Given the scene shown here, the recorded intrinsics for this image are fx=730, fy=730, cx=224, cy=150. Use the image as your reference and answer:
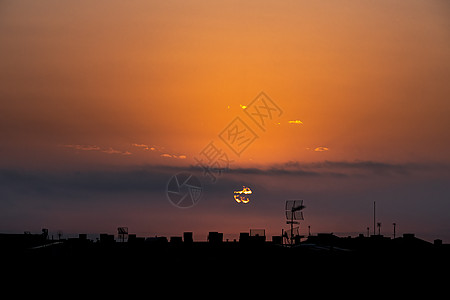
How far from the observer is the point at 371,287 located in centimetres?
6138

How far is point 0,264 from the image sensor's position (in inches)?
2213

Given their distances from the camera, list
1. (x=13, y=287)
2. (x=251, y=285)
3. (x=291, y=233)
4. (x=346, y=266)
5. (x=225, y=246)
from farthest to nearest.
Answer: (x=291, y=233) → (x=225, y=246) → (x=346, y=266) → (x=251, y=285) → (x=13, y=287)

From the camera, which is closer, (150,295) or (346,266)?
(150,295)

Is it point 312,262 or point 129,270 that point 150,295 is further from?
point 312,262

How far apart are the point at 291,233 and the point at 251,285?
115ft

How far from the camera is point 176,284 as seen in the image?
5903cm

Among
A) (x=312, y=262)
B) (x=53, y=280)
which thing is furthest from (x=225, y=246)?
(x=53, y=280)

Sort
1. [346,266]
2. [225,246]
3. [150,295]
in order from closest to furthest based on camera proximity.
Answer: [150,295] < [346,266] < [225,246]

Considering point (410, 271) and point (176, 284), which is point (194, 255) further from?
point (410, 271)

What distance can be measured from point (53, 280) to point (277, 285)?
18028 mm

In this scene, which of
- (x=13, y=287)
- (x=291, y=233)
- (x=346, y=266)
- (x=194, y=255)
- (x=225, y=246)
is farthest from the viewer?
(x=291, y=233)

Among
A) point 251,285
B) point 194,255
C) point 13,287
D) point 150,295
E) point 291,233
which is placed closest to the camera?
point 13,287

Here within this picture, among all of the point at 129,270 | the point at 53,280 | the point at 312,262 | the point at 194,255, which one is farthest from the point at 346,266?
the point at 53,280

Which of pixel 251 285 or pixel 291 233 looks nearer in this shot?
pixel 251 285
